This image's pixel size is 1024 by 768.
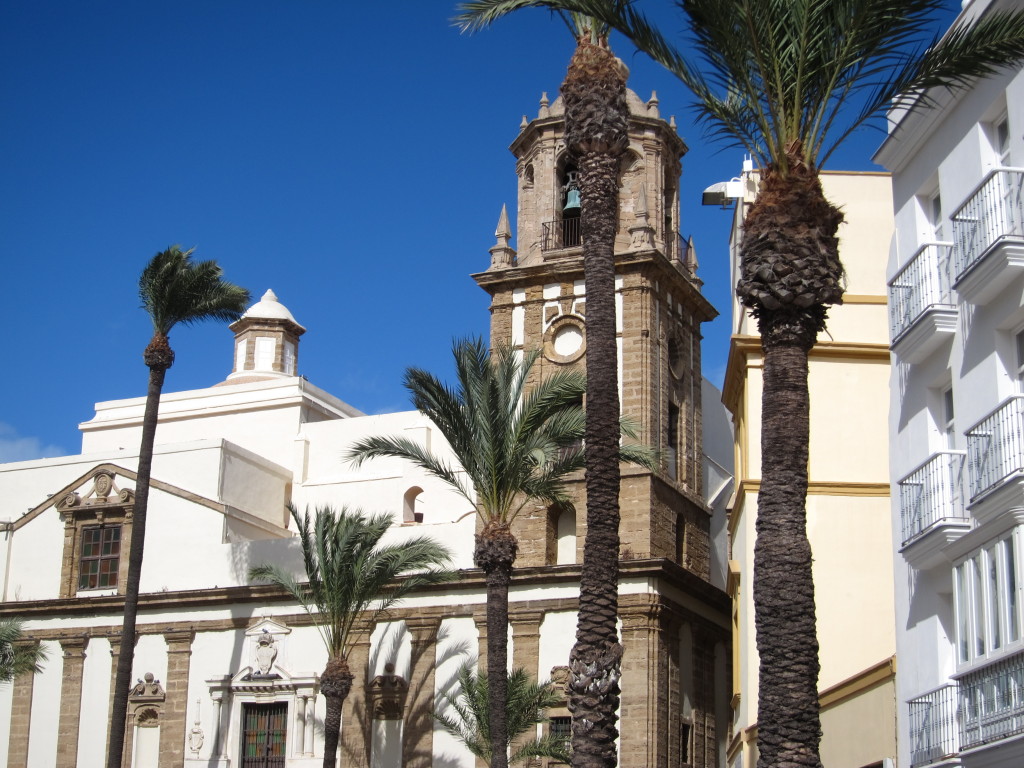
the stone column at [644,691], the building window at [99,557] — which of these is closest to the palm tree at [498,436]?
the stone column at [644,691]

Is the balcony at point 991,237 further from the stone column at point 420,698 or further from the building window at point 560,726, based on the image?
the stone column at point 420,698

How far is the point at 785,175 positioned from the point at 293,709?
967 inches

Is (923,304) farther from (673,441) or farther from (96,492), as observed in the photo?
(96,492)

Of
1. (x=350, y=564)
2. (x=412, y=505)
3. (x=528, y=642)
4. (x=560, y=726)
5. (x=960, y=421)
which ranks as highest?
(x=412, y=505)

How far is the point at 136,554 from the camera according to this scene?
107 feet

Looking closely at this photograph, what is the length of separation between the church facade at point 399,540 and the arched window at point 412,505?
4.1 inches

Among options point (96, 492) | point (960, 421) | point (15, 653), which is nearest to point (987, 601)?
point (960, 421)

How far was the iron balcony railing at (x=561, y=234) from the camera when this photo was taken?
122ft

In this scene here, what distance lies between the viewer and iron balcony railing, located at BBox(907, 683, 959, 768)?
15203 millimetres

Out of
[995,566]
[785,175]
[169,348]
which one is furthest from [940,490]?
[169,348]

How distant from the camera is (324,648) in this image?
35.6 metres

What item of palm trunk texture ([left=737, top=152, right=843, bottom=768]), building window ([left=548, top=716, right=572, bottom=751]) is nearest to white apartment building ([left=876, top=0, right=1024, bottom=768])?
palm trunk texture ([left=737, top=152, right=843, bottom=768])

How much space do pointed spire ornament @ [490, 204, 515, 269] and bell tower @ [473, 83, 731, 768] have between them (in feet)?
0.12

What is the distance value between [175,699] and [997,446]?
87.4ft
